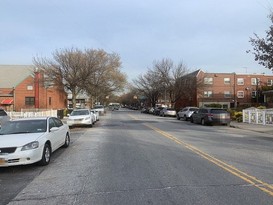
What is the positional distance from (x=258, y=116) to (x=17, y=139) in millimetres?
24585

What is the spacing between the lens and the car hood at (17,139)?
958cm

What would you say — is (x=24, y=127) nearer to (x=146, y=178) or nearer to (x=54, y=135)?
(x=54, y=135)

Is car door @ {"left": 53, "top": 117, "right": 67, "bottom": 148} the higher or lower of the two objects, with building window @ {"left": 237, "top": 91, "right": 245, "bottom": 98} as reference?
lower

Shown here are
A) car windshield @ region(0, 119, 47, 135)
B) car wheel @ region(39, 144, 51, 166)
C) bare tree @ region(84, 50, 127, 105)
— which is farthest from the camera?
bare tree @ region(84, 50, 127, 105)

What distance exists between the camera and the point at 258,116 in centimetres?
3038

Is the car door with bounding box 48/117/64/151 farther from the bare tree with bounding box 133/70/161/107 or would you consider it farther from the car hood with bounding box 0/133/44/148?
the bare tree with bounding box 133/70/161/107

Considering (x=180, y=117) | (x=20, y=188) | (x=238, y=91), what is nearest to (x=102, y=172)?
(x=20, y=188)

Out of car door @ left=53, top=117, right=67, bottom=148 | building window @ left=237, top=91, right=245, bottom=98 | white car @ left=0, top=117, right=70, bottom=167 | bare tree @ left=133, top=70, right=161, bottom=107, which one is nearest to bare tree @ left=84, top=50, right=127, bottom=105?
bare tree @ left=133, top=70, right=161, bottom=107

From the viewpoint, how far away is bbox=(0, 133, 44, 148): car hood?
958cm

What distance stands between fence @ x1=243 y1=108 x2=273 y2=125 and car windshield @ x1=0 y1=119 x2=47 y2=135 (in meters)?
21.9

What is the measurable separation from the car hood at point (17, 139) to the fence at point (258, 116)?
22814 mm

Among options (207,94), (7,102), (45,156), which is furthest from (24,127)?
(207,94)

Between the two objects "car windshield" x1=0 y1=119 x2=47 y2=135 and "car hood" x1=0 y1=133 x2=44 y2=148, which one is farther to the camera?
"car windshield" x1=0 y1=119 x2=47 y2=135

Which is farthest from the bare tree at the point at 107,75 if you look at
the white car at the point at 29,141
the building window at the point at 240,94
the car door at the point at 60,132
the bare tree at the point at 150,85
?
the white car at the point at 29,141
